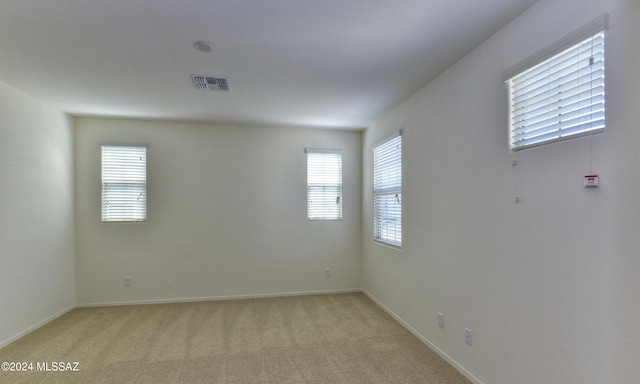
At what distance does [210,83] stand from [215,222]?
7.12 feet

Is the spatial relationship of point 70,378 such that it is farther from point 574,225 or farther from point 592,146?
point 592,146

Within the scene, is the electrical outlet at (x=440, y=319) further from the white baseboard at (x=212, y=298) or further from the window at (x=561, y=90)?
the white baseboard at (x=212, y=298)

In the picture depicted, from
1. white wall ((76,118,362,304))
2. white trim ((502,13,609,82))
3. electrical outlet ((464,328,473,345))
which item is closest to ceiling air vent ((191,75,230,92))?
white wall ((76,118,362,304))

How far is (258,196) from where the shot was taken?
447 centimetres

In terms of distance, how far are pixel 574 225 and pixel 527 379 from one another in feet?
3.34

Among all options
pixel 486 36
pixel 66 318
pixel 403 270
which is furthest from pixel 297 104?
pixel 66 318

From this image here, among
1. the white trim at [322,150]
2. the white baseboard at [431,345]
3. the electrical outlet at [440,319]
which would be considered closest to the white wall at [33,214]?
the white trim at [322,150]

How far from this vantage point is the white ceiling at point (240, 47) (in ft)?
5.85

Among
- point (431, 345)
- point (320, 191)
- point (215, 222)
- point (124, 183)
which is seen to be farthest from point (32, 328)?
point (431, 345)

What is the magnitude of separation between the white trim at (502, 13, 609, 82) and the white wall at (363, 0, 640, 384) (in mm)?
40

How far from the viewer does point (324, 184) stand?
4680 millimetres

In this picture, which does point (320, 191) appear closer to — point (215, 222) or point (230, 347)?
point (215, 222)

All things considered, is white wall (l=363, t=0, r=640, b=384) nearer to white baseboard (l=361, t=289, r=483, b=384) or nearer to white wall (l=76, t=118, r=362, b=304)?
white baseboard (l=361, t=289, r=483, b=384)

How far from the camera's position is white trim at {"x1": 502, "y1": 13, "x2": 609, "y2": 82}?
1414mm
